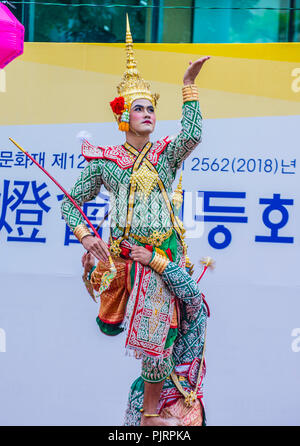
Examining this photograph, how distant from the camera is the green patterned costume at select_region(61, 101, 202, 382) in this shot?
319 centimetres

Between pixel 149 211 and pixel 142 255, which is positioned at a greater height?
pixel 149 211

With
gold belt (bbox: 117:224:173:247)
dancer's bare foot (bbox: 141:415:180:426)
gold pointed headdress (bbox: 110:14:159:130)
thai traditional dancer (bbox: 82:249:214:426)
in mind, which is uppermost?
gold pointed headdress (bbox: 110:14:159:130)

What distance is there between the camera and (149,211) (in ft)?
10.6

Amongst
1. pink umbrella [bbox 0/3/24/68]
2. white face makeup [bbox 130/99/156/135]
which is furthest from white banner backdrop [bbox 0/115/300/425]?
white face makeup [bbox 130/99/156/135]

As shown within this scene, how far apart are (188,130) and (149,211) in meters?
0.41

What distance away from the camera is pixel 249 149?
461 cm

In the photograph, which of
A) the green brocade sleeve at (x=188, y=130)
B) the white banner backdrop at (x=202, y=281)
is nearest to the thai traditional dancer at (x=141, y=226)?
the green brocade sleeve at (x=188, y=130)

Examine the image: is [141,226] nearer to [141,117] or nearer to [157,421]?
[141,117]

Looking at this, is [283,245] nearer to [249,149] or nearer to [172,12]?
[249,149]

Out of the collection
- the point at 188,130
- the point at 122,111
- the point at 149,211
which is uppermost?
the point at 122,111

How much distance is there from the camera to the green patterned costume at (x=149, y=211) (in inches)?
125

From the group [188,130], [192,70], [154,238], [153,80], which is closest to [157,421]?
[154,238]

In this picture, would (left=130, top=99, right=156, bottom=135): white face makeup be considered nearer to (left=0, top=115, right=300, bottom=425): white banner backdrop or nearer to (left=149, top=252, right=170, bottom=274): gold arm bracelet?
(left=149, top=252, right=170, bottom=274): gold arm bracelet

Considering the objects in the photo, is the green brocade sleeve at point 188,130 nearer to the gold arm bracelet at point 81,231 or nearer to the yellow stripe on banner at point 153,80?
the gold arm bracelet at point 81,231
